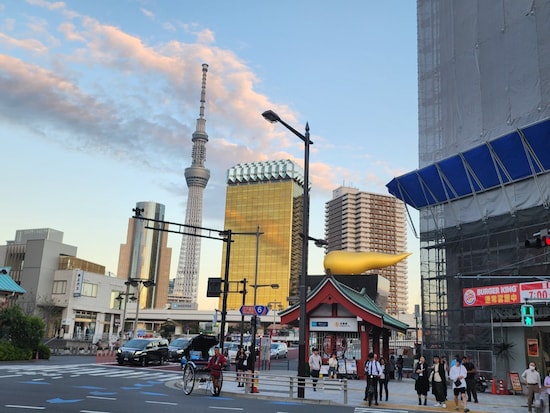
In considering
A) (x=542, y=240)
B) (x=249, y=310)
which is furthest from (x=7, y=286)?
(x=542, y=240)

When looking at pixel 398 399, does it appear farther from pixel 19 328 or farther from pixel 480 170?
pixel 19 328

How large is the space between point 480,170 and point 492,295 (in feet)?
26.5

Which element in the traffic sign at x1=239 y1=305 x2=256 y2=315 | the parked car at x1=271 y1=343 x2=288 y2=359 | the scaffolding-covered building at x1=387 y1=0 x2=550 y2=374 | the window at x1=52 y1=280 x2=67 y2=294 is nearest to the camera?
the scaffolding-covered building at x1=387 y1=0 x2=550 y2=374

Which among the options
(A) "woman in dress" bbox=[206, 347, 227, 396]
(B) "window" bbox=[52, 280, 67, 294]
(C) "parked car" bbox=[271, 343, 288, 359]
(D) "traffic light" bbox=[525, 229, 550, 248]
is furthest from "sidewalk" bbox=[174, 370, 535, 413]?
(B) "window" bbox=[52, 280, 67, 294]

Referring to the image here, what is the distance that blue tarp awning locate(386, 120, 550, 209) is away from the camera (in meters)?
26.7

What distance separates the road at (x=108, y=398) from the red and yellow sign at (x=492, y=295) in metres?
11.9

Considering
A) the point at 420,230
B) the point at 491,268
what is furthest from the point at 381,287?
the point at 491,268

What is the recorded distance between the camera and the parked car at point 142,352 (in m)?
34.8

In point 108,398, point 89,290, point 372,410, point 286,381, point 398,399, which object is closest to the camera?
point 108,398

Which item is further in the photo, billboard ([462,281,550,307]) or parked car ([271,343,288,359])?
parked car ([271,343,288,359])

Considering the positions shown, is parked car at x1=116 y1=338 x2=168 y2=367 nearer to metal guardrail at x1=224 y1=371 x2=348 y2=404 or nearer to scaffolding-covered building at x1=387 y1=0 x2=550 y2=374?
metal guardrail at x1=224 y1=371 x2=348 y2=404

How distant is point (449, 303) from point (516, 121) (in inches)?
455

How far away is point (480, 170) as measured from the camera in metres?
30.2

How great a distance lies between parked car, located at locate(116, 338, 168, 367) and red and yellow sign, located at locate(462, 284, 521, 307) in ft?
71.0
